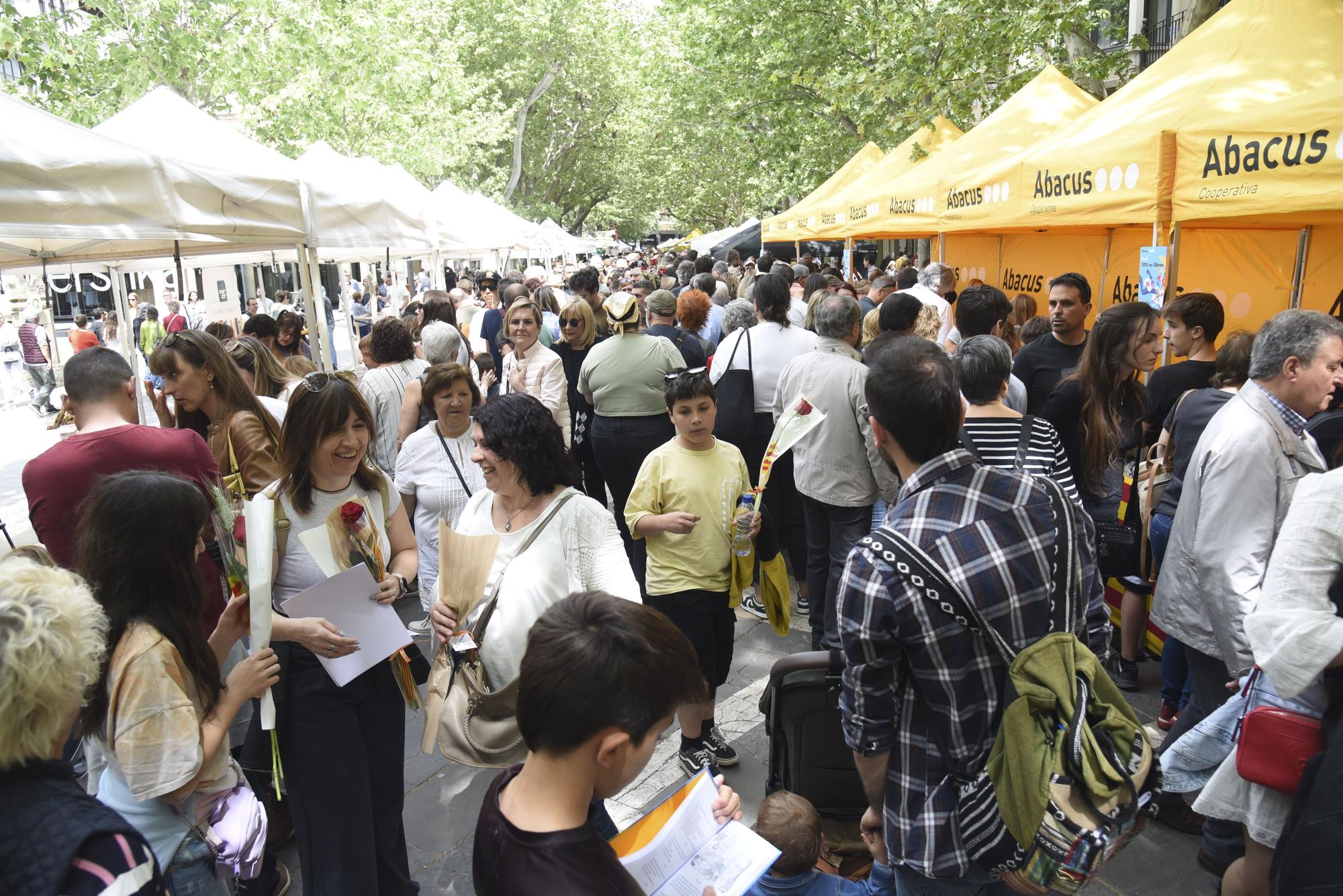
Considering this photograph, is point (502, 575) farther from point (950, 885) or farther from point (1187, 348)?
point (1187, 348)

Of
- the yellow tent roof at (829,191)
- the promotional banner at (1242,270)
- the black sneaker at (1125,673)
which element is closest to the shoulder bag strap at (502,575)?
the black sneaker at (1125,673)

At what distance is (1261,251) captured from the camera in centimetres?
722

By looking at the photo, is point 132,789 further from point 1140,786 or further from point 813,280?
point 813,280

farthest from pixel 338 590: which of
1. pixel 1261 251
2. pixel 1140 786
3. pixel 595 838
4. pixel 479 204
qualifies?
pixel 479 204

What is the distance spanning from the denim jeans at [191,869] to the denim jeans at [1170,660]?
3.71 m

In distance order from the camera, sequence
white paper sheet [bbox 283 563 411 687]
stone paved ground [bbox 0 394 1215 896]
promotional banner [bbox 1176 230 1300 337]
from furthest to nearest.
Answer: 1. promotional banner [bbox 1176 230 1300 337]
2. stone paved ground [bbox 0 394 1215 896]
3. white paper sheet [bbox 283 563 411 687]

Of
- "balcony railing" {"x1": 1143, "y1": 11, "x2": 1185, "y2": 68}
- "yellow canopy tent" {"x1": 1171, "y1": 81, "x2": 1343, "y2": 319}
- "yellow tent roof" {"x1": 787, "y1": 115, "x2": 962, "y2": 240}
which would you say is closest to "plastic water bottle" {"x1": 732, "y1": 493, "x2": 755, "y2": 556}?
"yellow canopy tent" {"x1": 1171, "y1": 81, "x2": 1343, "y2": 319}

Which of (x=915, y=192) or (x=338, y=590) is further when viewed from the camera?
(x=915, y=192)

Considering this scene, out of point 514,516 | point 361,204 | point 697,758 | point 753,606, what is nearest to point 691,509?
point 514,516

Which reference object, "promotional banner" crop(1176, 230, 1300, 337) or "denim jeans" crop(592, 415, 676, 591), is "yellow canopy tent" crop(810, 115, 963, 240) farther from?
"denim jeans" crop(592, 415, 676, 591)

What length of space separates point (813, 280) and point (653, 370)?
410cm

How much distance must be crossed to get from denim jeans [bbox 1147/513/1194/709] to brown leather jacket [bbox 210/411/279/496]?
388 cm

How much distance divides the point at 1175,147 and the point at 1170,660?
2.60m

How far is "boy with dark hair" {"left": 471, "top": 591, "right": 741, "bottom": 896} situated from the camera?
1.42 meters
